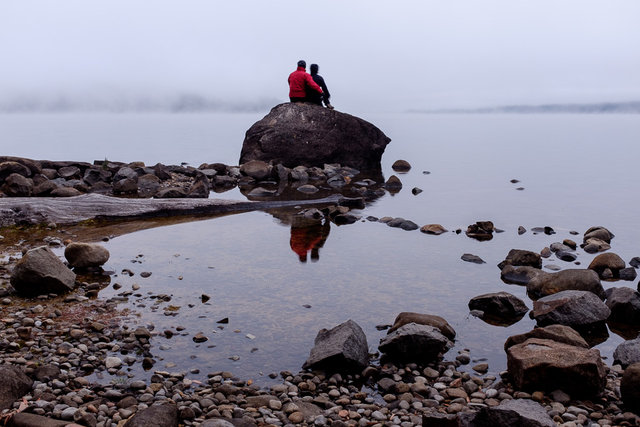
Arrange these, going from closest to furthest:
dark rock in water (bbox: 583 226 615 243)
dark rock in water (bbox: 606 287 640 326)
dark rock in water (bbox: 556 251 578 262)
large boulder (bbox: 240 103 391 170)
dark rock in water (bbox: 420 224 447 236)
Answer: dark rock in water (bbox: 606 287 640 326) < dark rock in water (bbox: 556 251 578 262) < dark rock in water (bbox: 583 226 615 243) < dark rock in water (bbox: 420 224 447 236) < large boulder (bbox: 240 103 391 170)

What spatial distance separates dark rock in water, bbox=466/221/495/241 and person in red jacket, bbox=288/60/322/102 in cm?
1480

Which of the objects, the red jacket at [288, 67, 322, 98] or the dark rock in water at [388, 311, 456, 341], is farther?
the red jacket at [288, 67, 322, 98]

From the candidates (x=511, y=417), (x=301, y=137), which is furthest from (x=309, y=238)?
(x=301, y=137)

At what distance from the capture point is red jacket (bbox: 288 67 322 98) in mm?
28359

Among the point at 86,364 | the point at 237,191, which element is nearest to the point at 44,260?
the point at 86,364

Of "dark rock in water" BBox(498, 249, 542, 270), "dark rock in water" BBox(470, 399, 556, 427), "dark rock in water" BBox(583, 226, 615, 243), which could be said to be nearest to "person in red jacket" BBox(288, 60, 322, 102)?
"dark rock in water" BBox(583, 226, 615, 243)

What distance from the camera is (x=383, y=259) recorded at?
12758mm

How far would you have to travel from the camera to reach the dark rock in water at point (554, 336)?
7.64 m

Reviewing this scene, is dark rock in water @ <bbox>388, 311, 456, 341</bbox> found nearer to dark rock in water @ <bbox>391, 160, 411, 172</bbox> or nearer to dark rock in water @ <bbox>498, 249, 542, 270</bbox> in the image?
dark rock in water @ <bbox>498, 249, 542, 270</bbox>

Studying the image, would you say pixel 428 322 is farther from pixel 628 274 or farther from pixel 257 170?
pixel 257 170

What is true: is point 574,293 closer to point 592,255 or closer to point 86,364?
point 592,255

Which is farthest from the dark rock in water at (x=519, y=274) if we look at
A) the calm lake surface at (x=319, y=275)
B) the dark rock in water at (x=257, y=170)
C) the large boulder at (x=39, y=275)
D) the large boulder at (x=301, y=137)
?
the large boulder at (x=301, y=137)

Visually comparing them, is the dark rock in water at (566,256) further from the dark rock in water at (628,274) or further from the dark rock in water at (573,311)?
the dark rock in water at (573,311)

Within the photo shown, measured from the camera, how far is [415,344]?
7492 mm
